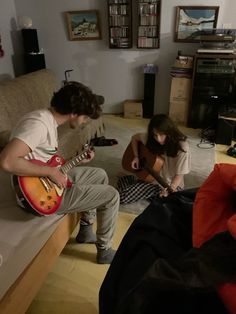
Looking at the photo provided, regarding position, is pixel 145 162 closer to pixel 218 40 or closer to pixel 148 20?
pixel 218 40

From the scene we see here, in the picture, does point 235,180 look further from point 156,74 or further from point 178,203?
point 156,74

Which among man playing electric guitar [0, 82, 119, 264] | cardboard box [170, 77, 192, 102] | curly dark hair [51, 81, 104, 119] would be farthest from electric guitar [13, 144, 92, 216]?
cardboard box [170, 77, 192, 102]

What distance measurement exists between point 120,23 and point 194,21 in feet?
3.06

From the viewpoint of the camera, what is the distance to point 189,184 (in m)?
2.35

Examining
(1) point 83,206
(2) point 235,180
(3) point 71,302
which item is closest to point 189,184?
(1) point 83,206

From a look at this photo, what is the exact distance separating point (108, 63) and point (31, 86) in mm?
1444

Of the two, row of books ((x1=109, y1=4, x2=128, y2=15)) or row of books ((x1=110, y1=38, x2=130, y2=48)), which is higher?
row of books ((x1=109, y1=4, x2=128, y2=15))

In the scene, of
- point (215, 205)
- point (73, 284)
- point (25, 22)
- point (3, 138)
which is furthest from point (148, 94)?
point (215, 205)

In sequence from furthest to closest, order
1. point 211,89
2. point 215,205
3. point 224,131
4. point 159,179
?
point 211,89 → point 224,131 → point 159,179 → point 215,205

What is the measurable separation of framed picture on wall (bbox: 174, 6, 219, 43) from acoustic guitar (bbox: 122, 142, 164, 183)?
2.03 m

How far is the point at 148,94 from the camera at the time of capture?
3.84 m

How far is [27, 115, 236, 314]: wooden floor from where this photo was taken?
1.35 m

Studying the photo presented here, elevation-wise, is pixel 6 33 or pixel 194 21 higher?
pixel 194 21

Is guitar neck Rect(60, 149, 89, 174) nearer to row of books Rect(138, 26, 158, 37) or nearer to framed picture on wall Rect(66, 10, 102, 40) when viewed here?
row of books Rect(138, 26, 158, 37)
